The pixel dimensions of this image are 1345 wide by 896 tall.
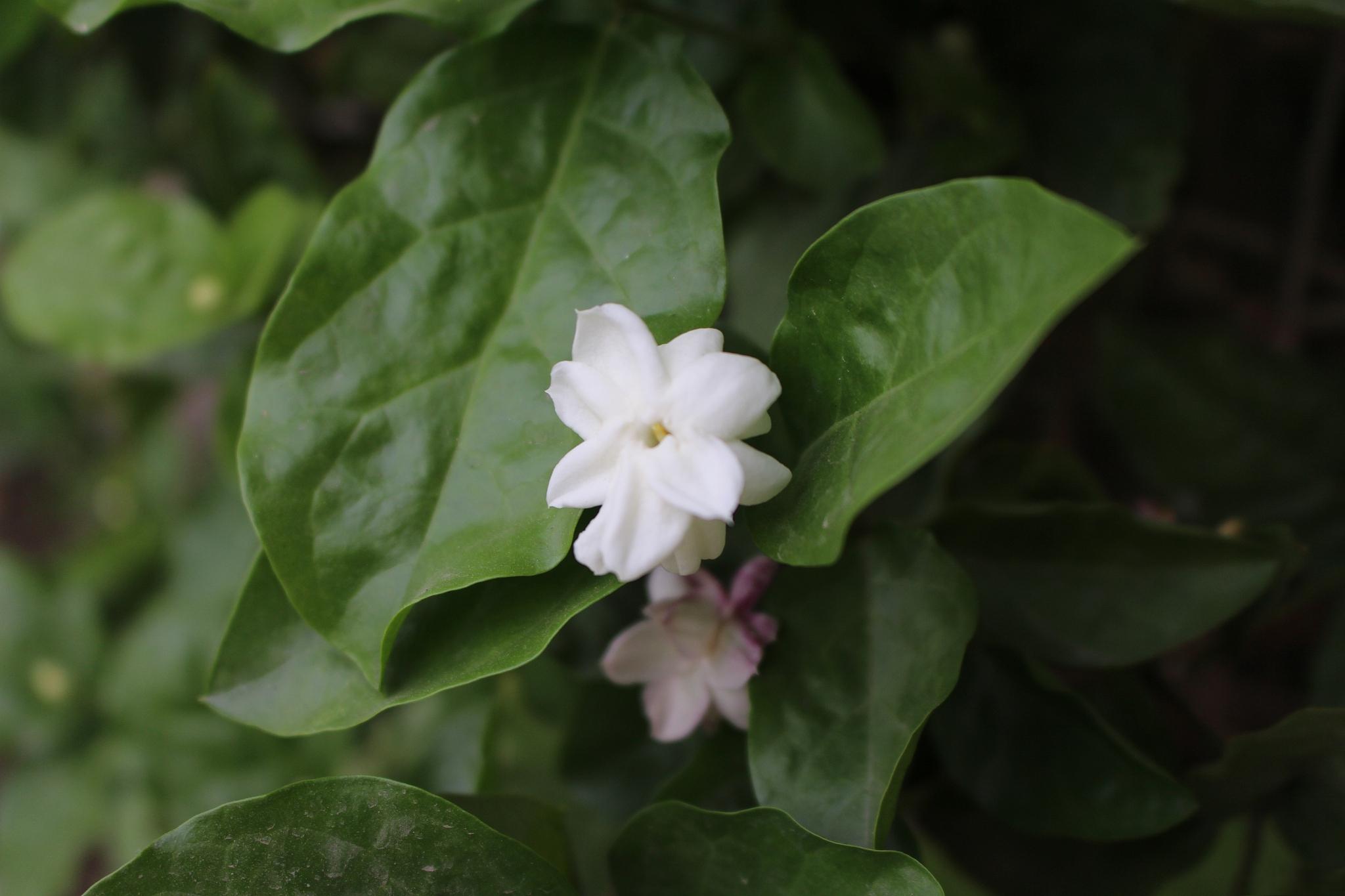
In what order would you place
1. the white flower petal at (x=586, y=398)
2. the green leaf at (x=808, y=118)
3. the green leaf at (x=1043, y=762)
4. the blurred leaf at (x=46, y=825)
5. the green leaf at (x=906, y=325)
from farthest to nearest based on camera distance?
the blurred leaf at (x=46, y=825) → the green leaf at (x=808, y=118) → the green leaf at (x=1043, y=762) → the white flower petal at (x=586, y=398) → the green leaf at (x=906, y=325)

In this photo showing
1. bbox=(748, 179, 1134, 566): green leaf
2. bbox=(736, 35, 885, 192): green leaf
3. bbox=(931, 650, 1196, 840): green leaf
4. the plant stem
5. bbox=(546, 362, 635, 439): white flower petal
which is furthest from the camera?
the plant stem

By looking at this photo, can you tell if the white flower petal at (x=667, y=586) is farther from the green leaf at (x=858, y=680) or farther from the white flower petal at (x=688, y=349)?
the white flower petal at (x=688, y=349)

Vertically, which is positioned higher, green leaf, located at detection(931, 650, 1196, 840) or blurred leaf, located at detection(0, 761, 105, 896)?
green leaf, located at detection(931, 650, 1196, 840)

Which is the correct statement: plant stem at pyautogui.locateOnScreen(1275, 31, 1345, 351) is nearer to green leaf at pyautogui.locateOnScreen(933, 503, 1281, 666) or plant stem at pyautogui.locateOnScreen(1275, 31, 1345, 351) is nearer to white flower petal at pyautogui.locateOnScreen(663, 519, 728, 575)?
green leaf at pyautogui.locateOnScreen(933, 503, 1281, 666)

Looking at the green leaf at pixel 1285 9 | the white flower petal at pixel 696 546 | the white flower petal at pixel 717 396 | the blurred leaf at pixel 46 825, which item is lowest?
the blurred leaf at pixel 46 825

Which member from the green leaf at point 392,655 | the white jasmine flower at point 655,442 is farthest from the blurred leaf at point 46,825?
the white jasmine flower at point 655,442

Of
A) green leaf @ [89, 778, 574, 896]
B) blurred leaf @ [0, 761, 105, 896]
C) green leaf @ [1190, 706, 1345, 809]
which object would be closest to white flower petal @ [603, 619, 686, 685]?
green leaf @ [89, 778, 574, 896]

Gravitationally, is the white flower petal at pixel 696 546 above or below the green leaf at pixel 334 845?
above

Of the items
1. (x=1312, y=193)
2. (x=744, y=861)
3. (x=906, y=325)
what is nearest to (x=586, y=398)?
(x=906, y=325)
